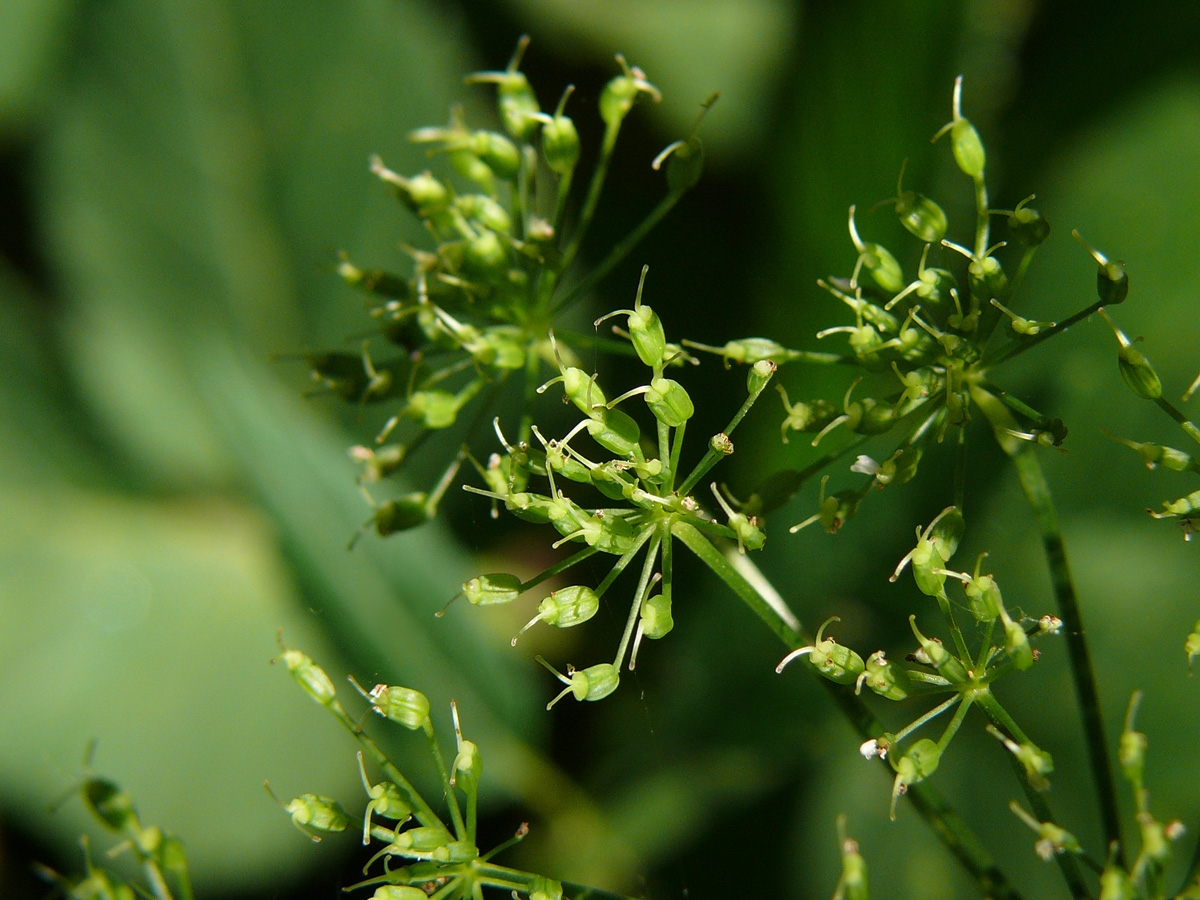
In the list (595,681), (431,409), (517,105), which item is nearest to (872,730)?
(595,681)

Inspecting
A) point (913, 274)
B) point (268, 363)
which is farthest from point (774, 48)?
point (268, 363)

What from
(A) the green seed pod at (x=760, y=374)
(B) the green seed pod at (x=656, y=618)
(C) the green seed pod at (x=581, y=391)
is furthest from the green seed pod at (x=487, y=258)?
(B) the green seed pod at (x=656, y=618)

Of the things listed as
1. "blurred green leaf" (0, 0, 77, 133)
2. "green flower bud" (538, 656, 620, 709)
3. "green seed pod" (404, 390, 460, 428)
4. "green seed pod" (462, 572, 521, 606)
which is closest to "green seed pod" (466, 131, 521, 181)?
"green seed pod" (404, 390, 460, 428)

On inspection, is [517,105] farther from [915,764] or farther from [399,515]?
[915,764]

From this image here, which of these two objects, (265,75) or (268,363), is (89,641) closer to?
(268,363)

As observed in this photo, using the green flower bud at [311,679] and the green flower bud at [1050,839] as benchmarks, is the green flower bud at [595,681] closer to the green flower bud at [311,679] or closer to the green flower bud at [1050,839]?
the green flower bud at [311,679]

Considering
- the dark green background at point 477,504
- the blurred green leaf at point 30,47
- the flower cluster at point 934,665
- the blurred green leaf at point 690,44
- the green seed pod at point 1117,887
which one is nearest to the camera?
the green seed pod at point 1117,887
